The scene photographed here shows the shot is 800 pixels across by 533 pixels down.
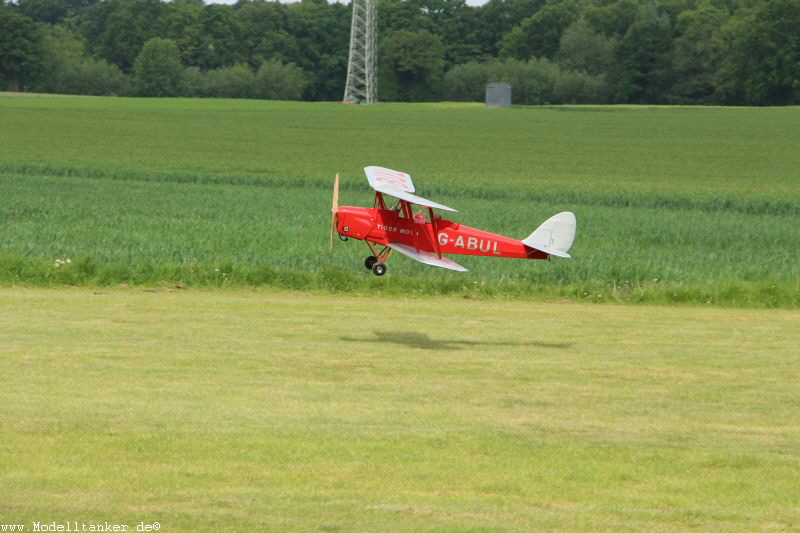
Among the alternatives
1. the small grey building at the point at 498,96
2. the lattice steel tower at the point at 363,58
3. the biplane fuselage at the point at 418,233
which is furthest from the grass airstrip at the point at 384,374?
the lattice steel tower at the point at 363,58

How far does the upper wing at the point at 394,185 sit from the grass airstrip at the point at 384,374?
7.46 feet

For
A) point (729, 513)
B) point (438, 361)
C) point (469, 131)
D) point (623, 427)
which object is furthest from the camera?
point (469, 131)

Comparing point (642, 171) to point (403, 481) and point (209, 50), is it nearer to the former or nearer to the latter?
point (403, 481)

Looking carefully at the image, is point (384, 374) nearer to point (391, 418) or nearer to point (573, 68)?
point (391, 418)

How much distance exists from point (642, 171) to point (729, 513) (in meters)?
54.3

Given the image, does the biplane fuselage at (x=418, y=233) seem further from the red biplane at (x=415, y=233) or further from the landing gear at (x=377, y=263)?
the landing gear at (x=377, y=263)

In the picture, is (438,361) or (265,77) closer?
(438,361)

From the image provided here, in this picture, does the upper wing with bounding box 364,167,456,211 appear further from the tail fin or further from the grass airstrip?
the grass airstrip

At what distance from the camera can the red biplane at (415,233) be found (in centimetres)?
1622

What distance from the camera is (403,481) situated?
34.0ft

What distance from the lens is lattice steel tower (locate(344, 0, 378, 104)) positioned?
17525cm

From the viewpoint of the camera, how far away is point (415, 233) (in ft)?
54.4

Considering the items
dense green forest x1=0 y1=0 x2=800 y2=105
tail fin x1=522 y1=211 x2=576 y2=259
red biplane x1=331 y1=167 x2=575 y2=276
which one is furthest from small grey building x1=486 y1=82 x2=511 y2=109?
red biplane x1=331 y1=167 x2=575 y2=276

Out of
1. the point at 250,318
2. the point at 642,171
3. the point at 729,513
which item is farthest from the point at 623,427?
the point at 642,171
